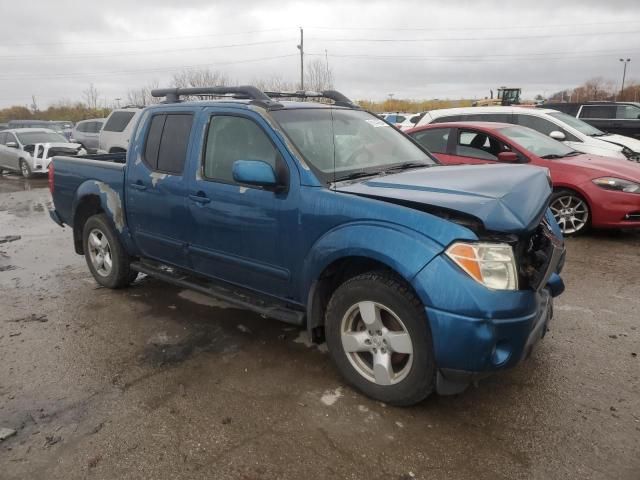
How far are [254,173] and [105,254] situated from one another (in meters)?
2.77

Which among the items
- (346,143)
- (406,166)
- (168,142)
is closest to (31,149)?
(168,142)

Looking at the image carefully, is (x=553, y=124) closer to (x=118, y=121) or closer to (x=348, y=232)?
(x=348, y=232)

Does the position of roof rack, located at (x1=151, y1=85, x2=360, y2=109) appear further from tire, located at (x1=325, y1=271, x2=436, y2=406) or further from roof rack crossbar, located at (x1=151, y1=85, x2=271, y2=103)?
tire, located at (x1=325, y1=271, x2=436, y2=406)

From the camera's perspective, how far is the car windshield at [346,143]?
3504 millimetres

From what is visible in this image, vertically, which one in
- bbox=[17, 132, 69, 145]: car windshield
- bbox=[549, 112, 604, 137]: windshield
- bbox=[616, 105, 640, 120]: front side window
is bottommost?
bbox=[17, 132, 69, 145]: car windshield

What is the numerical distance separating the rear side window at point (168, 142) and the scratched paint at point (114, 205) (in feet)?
1.92

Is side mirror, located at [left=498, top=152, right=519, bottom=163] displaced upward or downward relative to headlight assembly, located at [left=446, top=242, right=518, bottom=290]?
upward

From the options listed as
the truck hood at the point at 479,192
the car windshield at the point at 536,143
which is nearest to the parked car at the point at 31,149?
the car windshield at the point at 536,143

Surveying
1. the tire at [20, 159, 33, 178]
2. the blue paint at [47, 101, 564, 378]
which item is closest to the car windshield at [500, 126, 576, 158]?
the blue paint at [47, 101, 564, 378]

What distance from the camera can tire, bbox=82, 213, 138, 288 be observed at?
5.02 meters

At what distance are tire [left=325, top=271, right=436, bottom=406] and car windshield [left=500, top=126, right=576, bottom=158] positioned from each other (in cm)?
523

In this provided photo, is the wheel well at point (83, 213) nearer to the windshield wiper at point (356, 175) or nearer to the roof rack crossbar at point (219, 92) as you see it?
the roof rack crossbar at point (219, 92)

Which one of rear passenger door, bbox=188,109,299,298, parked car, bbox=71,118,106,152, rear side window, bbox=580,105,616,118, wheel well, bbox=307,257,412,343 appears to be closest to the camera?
wheel well, bbox=307,257,412,343

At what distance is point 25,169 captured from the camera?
16188 mm
